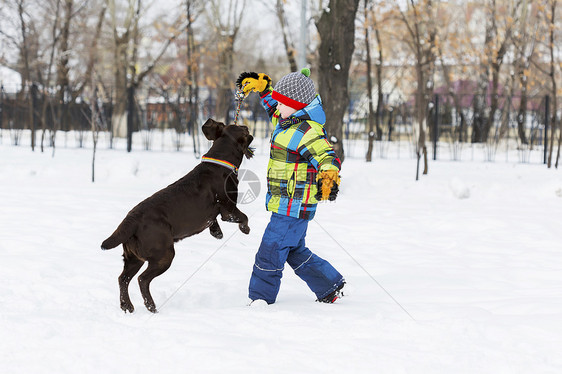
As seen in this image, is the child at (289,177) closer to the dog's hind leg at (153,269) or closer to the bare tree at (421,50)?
the dog's hind leg at (153,269)

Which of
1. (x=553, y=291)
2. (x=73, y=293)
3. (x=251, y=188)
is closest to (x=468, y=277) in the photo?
(x=553, y=291)

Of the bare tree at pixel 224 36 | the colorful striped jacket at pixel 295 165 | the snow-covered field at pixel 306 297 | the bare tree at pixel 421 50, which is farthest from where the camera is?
the bare tree at pixel 224 36

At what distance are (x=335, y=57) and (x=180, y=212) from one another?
6948mm

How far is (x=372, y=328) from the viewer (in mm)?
3352

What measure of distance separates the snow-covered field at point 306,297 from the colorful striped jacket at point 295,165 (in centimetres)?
66

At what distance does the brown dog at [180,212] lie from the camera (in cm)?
340

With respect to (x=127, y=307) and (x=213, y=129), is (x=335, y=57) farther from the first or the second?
(x=127, y=307)

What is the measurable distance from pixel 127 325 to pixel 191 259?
1.95 meters

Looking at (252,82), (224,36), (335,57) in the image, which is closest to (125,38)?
(224,36)

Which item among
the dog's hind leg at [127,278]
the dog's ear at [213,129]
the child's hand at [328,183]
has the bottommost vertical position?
the dog's hind leg at [127,278]

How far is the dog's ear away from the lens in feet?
12.7

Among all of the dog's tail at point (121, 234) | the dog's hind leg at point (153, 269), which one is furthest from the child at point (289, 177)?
the dog's tail at point (121, 234)

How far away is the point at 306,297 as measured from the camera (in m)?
4.24

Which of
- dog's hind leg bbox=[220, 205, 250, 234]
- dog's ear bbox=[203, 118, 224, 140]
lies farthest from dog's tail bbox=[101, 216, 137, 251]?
dog's ear bbox=[203, 118, 224, 140]
